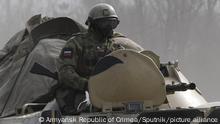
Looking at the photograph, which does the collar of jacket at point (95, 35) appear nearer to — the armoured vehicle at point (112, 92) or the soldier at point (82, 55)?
the soldier at point (82, 55)

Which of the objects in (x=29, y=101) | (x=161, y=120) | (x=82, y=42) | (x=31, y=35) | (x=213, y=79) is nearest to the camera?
(x=161, y=120)

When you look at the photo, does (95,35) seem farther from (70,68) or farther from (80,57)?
(70,68)

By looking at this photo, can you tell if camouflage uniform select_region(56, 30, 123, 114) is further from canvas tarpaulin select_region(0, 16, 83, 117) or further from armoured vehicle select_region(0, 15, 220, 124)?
canvas tarpaulin select_region(0, 16, 83, 117)

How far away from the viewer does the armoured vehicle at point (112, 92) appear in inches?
256

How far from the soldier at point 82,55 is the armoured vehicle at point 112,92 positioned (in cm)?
19

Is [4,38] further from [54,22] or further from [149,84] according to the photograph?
[149,84]

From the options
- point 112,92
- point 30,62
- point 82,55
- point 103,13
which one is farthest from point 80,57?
point 30,62

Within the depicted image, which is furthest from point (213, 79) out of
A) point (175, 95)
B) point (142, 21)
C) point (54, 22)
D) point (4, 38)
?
point (175, 95)

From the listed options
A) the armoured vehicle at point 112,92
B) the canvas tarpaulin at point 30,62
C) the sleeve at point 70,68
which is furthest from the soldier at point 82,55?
the canvas tarpaulin at point 30,62

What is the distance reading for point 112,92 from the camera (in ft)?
22.3

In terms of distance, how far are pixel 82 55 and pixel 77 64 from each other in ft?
0.48

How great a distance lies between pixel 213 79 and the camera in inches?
1053

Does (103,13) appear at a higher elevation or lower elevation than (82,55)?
higher

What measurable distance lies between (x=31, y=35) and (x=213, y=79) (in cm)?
1779
